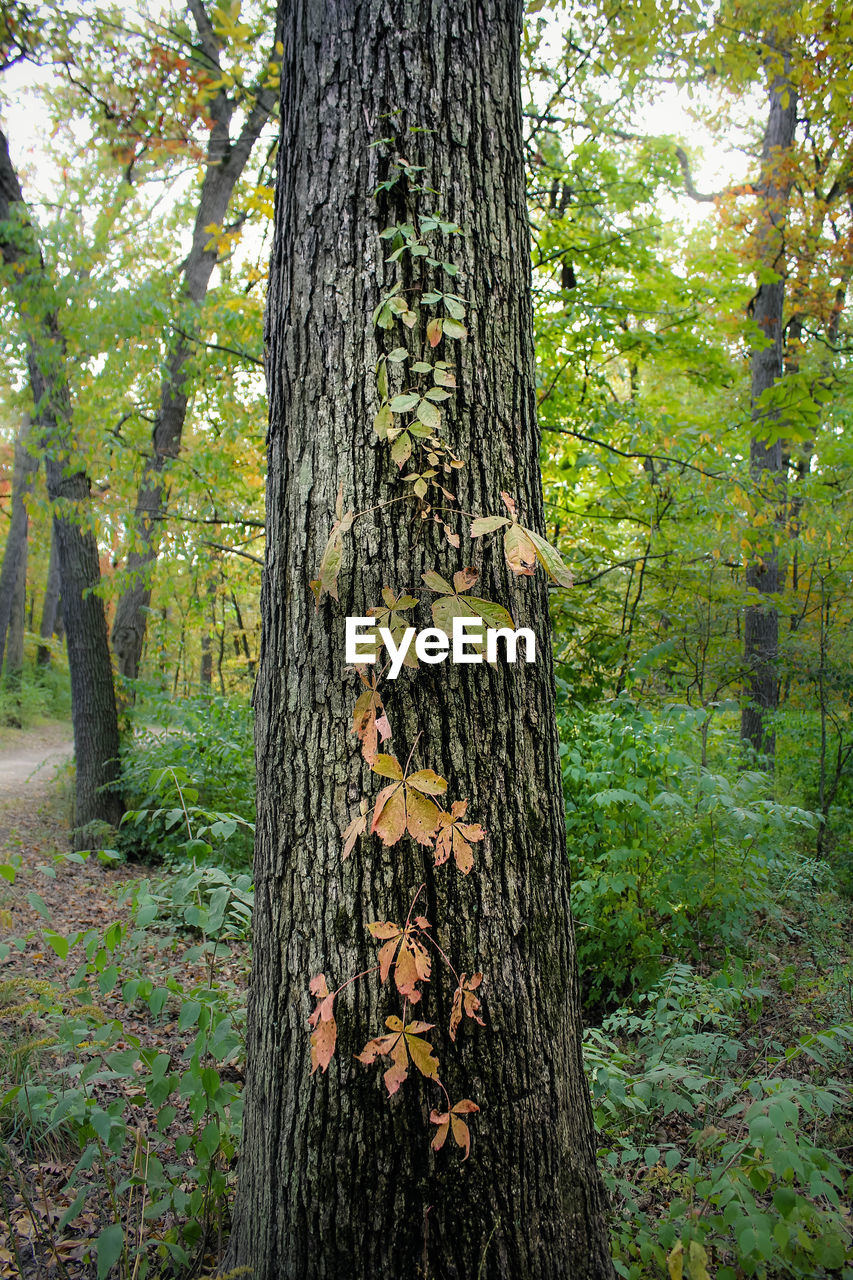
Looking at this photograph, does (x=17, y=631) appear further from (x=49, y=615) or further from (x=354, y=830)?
(x=354, y=830)

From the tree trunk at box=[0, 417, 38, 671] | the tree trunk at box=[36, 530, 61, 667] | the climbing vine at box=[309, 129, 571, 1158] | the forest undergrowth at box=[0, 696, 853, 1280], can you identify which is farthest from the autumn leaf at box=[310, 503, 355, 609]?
the tree trunk at box=[36, 530, 61, 667]

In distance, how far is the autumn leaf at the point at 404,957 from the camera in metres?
1.29

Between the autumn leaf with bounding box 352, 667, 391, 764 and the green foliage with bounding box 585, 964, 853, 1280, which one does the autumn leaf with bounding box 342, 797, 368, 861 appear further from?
the green foliage with bounding box 585, 964, 853, 1280

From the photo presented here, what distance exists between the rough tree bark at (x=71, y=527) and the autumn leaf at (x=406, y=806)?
5556 millimetres

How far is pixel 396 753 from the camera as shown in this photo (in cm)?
142

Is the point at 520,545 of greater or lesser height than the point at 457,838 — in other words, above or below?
above

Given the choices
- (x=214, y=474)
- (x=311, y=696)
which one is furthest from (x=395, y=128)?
(x=214, y=474)

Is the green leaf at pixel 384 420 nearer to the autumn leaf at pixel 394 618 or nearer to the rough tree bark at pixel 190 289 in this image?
the autumn leaf at pixel 394 618

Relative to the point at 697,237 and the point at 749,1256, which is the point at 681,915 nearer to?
the point at 749,1256

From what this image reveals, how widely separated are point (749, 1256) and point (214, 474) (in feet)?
20.8

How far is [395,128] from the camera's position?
1.59m

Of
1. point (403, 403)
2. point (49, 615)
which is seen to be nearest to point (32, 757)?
point (49, 615)

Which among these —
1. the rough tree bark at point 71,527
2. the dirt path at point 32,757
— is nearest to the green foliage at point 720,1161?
the rough tree bark at point 71,527

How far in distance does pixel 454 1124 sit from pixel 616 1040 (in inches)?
86.4
